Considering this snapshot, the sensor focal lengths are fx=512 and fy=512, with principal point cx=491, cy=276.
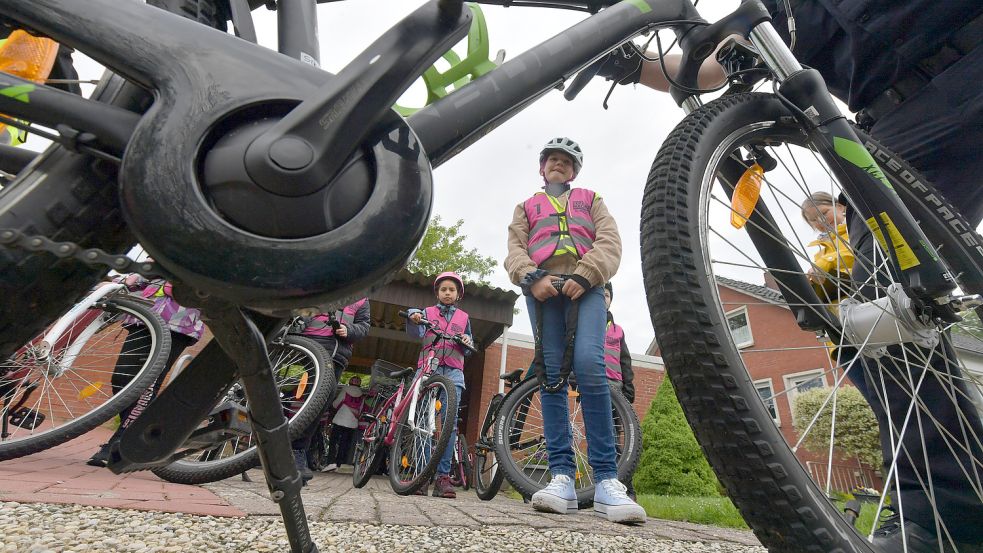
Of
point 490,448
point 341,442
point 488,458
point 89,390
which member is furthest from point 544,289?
point 341,442

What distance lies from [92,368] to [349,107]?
3205 millimetres

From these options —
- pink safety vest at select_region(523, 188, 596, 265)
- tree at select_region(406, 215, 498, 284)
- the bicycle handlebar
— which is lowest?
the bicycle handlebar

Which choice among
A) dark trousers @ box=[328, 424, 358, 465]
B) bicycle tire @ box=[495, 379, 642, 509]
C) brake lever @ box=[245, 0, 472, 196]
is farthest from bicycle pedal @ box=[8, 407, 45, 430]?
dark trousers @ box=[328, 424, 358, 465]

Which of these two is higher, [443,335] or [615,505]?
[443,335]

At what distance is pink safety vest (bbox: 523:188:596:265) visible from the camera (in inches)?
118

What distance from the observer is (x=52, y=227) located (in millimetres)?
532

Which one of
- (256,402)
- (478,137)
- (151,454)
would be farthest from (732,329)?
(151,454)

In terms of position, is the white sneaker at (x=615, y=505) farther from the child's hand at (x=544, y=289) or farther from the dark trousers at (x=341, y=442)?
the dark trousers at (x=341, y=442)

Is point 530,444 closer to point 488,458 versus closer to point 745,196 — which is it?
point 488,458

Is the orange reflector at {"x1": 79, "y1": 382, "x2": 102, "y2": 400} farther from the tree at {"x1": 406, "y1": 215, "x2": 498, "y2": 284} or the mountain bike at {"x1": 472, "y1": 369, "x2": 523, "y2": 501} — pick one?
the tree at {"x1": 406, "y1": 215, "x2": 498, "y2": 284}

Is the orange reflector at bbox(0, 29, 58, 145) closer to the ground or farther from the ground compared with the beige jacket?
closer to the ground

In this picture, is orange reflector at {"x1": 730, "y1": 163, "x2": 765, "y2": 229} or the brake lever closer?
the brake lever

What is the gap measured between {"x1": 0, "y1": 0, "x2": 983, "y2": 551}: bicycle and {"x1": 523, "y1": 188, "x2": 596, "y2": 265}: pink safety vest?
203cm

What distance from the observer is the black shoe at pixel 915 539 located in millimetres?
1112
